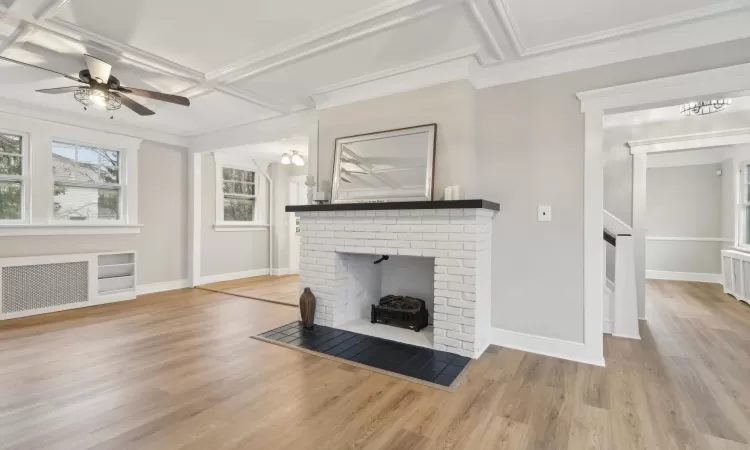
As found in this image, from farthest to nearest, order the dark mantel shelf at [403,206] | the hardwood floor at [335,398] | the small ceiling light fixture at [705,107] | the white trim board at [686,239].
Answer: the white trim board at [686,239]
the small ceiling light fixture at [705,107]
the dark mantel shelf at [403,206]
the hardwood floor at [335,398]

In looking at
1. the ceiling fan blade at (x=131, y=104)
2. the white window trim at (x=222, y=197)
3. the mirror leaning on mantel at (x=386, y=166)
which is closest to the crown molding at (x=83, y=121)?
the white window trim at (x=222, y=197)

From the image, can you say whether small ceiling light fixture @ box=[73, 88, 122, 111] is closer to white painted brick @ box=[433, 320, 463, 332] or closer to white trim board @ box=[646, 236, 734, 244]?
white painted brick @ box=[433, 320, 463, 332]

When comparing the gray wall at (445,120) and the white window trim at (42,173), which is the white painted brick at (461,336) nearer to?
the gray wall at (445,120)

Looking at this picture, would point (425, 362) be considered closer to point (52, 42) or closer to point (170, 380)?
point (170, 380)

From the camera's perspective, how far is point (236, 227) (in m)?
6.41

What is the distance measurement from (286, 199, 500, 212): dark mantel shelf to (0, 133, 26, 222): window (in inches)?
131

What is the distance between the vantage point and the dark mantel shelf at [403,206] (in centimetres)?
259

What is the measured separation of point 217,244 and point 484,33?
17.7ft

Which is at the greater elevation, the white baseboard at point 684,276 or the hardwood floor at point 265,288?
the white baseboard at point 684,276

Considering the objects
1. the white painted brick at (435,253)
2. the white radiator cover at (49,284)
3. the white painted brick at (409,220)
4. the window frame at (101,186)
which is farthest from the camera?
the window frame at (101,186)

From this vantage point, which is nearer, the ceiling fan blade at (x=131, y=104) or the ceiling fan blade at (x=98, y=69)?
the ceiling fan blade at (x=98, y=69)

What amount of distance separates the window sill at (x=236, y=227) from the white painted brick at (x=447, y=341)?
15.5 ft

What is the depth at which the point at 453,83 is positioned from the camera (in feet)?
9.46

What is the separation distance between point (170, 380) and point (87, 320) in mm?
2234
